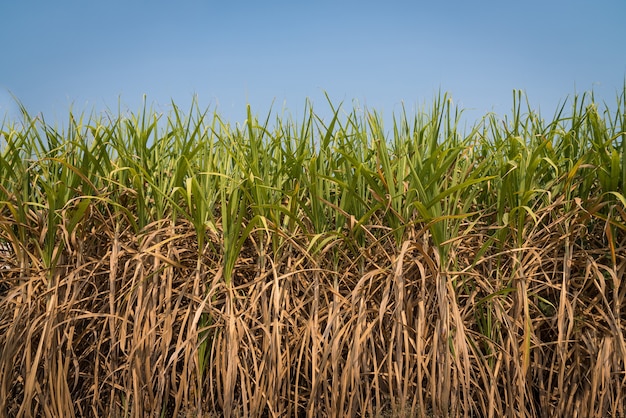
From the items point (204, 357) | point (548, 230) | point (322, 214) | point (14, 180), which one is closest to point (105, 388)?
point (204, 357)

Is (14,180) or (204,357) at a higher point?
(14,180)

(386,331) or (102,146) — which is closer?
(386,331)

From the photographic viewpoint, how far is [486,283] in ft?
9.43

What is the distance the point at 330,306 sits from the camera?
273cm

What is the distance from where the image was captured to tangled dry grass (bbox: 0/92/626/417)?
2.67 metres

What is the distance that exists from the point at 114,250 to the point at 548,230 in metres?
2.11

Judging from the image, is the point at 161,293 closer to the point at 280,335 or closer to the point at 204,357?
the point at 204,357

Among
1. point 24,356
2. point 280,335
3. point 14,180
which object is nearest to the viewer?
point 280,335

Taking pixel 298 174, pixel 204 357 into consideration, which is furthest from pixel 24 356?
pixel 298 174

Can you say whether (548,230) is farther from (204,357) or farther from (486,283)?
(204,357)

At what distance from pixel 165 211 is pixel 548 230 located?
192 cm

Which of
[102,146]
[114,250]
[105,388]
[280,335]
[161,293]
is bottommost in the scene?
[105,388]

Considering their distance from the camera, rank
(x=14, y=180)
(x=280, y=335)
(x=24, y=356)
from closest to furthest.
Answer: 1. (x=280, y=335)
2. (x=24, y=356)
3. (x=14, y=180)

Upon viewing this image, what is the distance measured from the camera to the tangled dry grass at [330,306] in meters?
2.67
